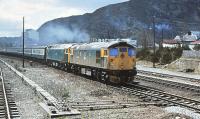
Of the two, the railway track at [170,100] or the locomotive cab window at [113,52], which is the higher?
the locomotive cab window at [113,52]

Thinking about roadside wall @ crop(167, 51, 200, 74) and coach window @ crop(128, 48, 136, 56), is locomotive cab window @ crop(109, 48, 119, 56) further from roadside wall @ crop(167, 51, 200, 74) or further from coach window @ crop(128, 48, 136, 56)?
roadside wall @ crop(167, 51, 200, 74)

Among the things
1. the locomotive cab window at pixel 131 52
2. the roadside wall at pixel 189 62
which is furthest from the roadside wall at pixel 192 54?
the locomotive cab window at pixel 131 52

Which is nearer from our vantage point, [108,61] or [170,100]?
[170,100]

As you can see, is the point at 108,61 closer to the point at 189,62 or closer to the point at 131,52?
the point at 131,52

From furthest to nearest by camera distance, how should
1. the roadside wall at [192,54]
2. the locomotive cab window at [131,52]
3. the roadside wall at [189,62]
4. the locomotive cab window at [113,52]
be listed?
1. the roadside wall at [192,54]
2. the roadside wall at [189,62]
3. the locomotive cab window at [131,52]
4. the locomotive cab window at [113,52]

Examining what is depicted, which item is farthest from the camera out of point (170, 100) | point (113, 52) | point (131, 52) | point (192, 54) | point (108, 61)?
point (192, 54)

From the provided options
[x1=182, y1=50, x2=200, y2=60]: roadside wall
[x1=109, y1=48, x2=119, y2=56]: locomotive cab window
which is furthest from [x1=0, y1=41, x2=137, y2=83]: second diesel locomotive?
[x1=182, y1=50, x2=200, y2=60]: roadside wall

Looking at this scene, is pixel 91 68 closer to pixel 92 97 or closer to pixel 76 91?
pixel 76 91

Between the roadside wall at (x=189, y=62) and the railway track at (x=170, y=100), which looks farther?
the roadside wall at (x=189, y=62)

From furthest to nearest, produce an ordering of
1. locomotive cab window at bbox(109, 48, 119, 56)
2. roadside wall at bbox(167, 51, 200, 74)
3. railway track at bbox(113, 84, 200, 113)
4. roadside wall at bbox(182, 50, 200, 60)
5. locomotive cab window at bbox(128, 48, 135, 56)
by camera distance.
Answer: roadside wall at bbox(182, 50, 200, 60)
roadside wall at bbox(167, 51, 200, 74)
locomotive cab window at bbox(128, 48, 135, 56)
locomotive cab window at bbox(109, 48, 119, 56)
railway track at bbox(113, 84, 200, 113)

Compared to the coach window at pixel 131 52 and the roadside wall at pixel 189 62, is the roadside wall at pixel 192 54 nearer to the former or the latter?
the roadside wall at pixel 189 62

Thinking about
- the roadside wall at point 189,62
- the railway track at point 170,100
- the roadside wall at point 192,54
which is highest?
the roadside wall at point 192,54

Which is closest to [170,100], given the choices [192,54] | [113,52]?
[113,52]

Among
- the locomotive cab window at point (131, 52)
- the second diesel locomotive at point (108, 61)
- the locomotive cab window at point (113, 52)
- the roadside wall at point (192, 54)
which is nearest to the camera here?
the second diesel locomotive at point (108, 61)
